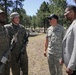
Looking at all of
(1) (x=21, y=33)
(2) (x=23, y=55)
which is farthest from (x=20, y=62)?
(1) (x=21, y=33)

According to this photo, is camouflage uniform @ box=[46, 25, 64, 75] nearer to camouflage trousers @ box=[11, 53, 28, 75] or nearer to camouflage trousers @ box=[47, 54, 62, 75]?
camouflage trousers @ box=[47, 54, 62, 75]

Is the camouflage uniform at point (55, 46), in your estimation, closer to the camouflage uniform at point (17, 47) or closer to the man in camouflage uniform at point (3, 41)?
the camouflage uniform at point (17, 47)

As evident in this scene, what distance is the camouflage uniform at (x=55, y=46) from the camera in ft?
23.1

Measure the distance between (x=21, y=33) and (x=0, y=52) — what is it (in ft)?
3.44

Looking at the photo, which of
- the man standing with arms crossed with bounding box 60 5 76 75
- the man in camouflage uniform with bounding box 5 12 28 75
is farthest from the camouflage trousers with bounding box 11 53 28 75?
Answer: the man standing with arms crossed with bounding box 60 5 76 75

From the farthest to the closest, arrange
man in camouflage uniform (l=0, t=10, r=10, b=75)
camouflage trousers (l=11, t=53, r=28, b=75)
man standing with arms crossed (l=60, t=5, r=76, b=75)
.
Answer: camouflage trousers (l=11, t=53, r=28, b=75) < man in camouflage uniform (l=0, t=10, r=10, b=75) < man standing with arms crossed (l=60, t=5, r=76, b=75)

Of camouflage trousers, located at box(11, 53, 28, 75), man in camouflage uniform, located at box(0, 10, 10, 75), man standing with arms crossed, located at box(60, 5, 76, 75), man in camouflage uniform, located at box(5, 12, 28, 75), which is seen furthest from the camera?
camouflage trousers, located at box(11, 53, 28, 75)

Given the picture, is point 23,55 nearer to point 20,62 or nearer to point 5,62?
point 20,62

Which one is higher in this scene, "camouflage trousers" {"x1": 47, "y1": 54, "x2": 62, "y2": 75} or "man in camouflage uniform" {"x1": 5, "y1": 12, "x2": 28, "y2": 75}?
"man in camouflage uniform" {"x1": 5, "y1": 12, "x2": 28, "y2": 75}

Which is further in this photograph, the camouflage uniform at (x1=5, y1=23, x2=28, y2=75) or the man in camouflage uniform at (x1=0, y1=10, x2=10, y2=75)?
the camouflage uniform at (x1=5, y1=23, x2=28, y2=75)

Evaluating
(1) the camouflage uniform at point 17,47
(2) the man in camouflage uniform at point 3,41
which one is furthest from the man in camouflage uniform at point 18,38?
(2) the man in camouflage uniform at point 3,41

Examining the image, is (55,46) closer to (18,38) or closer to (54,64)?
(54,64)

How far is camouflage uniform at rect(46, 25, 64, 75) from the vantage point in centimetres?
704

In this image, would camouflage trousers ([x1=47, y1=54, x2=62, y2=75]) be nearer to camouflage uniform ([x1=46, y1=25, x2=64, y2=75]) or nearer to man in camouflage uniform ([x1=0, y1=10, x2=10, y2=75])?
camouflage uniform ([x1=46, y1=25, x2=64, y2=75])
